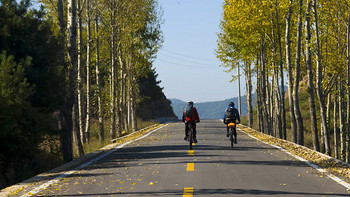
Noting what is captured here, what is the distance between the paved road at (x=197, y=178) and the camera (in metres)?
10.3

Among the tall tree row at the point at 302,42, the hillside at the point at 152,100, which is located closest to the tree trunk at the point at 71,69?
the tall tree row at the point at 302,42

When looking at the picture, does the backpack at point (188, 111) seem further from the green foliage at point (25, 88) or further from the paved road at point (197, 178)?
the green foliage at point (25, 88)

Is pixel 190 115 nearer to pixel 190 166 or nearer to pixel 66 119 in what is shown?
pixel 66 119

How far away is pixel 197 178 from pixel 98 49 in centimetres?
2763

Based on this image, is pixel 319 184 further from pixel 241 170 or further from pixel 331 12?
pixel 331 12

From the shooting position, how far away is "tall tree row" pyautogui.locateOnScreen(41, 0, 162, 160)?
787 inches

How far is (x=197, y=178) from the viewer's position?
12.1 metres

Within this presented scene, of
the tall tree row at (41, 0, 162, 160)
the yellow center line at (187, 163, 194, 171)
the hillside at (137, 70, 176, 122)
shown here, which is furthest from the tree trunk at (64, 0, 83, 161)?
the hillside at (137, 70, 176, 122)

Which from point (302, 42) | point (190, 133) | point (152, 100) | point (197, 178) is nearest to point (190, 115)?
point (190, 133)

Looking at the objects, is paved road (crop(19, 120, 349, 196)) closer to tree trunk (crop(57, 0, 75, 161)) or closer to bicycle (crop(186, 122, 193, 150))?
tree trunk (crop(57, 0, 75, 161))

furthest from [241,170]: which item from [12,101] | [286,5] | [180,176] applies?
[286,5]

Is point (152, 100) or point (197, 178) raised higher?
point (152, 100)

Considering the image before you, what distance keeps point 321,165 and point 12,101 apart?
28.3 feet

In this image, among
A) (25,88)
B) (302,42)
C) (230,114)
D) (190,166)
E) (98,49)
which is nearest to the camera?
(190,166)
